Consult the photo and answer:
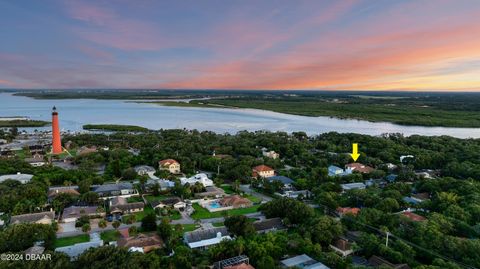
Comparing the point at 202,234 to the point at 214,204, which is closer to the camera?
the point at 202,234

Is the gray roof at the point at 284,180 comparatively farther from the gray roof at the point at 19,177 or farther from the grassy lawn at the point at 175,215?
the gray roof at the point at 19,177

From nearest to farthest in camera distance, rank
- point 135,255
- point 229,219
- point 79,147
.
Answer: point 135,255 → point 229,219 → point 79,147

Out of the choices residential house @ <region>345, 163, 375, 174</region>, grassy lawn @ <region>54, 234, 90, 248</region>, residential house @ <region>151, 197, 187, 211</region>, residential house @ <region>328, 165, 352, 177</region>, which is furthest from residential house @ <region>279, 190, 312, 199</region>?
grassy lawn @ <region>54, 234, 90, 248</region>

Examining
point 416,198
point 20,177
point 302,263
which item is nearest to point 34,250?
point 302,263

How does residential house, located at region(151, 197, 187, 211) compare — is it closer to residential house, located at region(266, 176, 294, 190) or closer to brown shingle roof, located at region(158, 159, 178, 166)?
residential house, located at region(266, 176, 294, 190)

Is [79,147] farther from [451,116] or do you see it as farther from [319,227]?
[451,116]

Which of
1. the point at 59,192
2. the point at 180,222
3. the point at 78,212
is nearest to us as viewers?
the point at 180,222

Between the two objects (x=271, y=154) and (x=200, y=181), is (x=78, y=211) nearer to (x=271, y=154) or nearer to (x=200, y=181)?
(x=200, y=181)

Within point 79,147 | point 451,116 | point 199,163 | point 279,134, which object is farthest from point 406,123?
point 79,147
